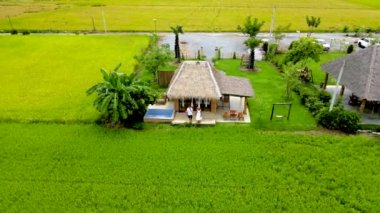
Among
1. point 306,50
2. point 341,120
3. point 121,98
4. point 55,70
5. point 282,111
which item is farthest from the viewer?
point 55,70

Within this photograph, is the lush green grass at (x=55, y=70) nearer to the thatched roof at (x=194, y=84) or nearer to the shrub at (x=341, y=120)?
the thatched roof at (x=194, y=84)

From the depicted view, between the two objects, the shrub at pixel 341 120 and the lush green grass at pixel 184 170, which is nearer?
the lush green grass at pixel 184 170

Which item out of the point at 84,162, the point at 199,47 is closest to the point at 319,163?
the point at 84,162

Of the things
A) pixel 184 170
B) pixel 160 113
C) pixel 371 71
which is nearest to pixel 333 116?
pixel 371 71

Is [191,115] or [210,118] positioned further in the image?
[210,118]

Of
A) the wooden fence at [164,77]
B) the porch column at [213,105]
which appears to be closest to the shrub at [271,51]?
the wooden fence at [164,77]

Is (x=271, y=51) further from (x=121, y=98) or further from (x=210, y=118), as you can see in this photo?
(x=121, y=98)

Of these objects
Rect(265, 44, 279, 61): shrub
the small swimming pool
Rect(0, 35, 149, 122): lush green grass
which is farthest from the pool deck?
Rect(265, 44, 279, 61): shrub
